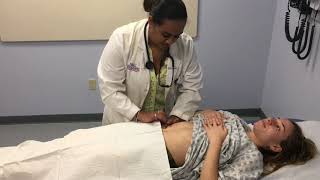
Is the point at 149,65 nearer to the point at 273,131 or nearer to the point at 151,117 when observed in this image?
the point at 151,117

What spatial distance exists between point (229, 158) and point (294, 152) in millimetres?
320

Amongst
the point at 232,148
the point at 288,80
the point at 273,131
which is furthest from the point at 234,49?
the point at 232,148

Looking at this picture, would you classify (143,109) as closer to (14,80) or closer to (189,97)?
(189,97)

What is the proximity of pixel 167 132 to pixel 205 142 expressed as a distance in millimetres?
192

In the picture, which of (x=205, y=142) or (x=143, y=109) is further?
(x=143, y=109)

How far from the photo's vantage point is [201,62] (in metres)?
3.06

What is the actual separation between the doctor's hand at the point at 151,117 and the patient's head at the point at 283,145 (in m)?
0.49

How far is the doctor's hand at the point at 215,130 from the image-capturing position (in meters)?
1.71

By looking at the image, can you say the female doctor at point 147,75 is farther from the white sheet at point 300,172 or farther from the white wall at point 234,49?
the white wall at point 234,49

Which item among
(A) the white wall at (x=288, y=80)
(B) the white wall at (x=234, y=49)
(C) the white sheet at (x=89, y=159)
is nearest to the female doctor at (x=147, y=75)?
(C) the white sheet at (x=89, y=159)

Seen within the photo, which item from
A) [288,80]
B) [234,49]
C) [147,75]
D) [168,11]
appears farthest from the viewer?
[234,49]

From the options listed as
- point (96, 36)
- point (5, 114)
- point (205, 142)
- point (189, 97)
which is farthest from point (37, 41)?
point (205, 142)

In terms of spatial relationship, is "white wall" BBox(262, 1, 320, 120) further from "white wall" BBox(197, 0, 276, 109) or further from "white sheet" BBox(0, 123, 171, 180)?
"white sheet" BBox(0, 123, 171, 180)

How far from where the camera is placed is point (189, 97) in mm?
1983
